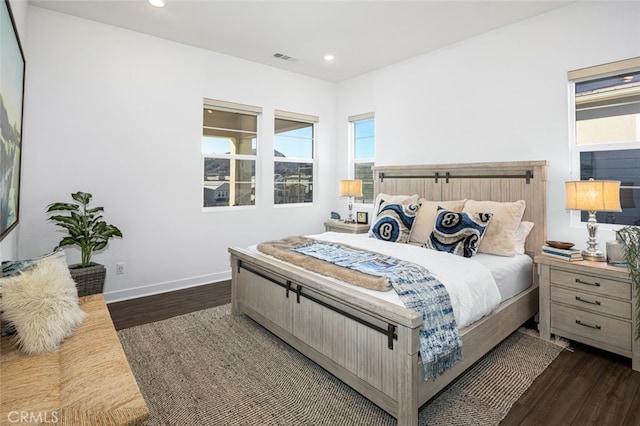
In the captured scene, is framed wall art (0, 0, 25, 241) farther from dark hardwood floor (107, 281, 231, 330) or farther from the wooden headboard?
the wooden headboard

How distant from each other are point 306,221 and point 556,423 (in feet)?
12.8

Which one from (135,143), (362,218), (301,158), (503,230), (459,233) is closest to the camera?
(459,233)

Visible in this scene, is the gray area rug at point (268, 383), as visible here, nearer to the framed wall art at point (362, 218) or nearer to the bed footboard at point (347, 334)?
the bed footboard at point (347, 334)

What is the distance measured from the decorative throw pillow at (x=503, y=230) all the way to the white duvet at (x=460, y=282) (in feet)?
1.64

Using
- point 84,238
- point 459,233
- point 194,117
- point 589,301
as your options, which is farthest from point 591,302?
point 194,117

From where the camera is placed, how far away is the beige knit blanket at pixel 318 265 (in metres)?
1.98

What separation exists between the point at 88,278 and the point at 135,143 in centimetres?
156

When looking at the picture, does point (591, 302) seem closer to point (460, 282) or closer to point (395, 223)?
point (460, 282)

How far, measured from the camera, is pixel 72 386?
1.29m

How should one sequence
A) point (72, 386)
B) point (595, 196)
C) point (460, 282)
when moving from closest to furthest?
point (72, 386), point (460, 282), point (595, 196)

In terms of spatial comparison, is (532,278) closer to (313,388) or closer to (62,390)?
(313,388)

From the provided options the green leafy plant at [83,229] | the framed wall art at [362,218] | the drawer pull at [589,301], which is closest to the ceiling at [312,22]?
the green leafy plant at [83,229]

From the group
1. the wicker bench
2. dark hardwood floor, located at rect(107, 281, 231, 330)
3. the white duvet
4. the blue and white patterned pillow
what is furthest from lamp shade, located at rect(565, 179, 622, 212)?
dark hardwood floor, located at rect(107, 281, 231, 330)

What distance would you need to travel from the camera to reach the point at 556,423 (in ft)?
5.83
